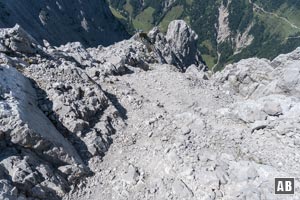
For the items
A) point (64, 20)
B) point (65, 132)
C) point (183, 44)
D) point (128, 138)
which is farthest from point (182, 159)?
point (64, 20)

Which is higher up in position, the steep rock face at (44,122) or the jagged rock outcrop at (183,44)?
the steep rock face at (44,122)

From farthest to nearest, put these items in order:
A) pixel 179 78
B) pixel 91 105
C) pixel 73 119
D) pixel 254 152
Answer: pixel 179 78, pixel 91 105, pixel 73 119, pixel 254 152

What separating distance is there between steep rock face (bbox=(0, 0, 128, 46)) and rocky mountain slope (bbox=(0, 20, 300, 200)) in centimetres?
7095

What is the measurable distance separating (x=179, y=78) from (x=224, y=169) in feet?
71.0

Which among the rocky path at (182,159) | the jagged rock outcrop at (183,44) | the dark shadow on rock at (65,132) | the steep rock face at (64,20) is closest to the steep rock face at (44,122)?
the dark shadow on rock at (65,132)

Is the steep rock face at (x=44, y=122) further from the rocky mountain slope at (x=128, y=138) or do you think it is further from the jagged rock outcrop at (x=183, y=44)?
the jagged rock outcrop at (x=183, y=44)

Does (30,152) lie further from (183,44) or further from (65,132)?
(183,44)

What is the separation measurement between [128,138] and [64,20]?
122 meters

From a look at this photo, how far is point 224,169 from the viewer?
24.5 metres

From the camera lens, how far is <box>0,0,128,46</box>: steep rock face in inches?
4203

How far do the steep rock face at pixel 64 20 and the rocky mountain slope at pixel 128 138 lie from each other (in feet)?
233

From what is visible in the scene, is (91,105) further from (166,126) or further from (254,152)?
(254,152)

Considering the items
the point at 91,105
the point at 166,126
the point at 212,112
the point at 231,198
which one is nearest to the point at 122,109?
the point at 91,105

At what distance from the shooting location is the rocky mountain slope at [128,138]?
2295cm
